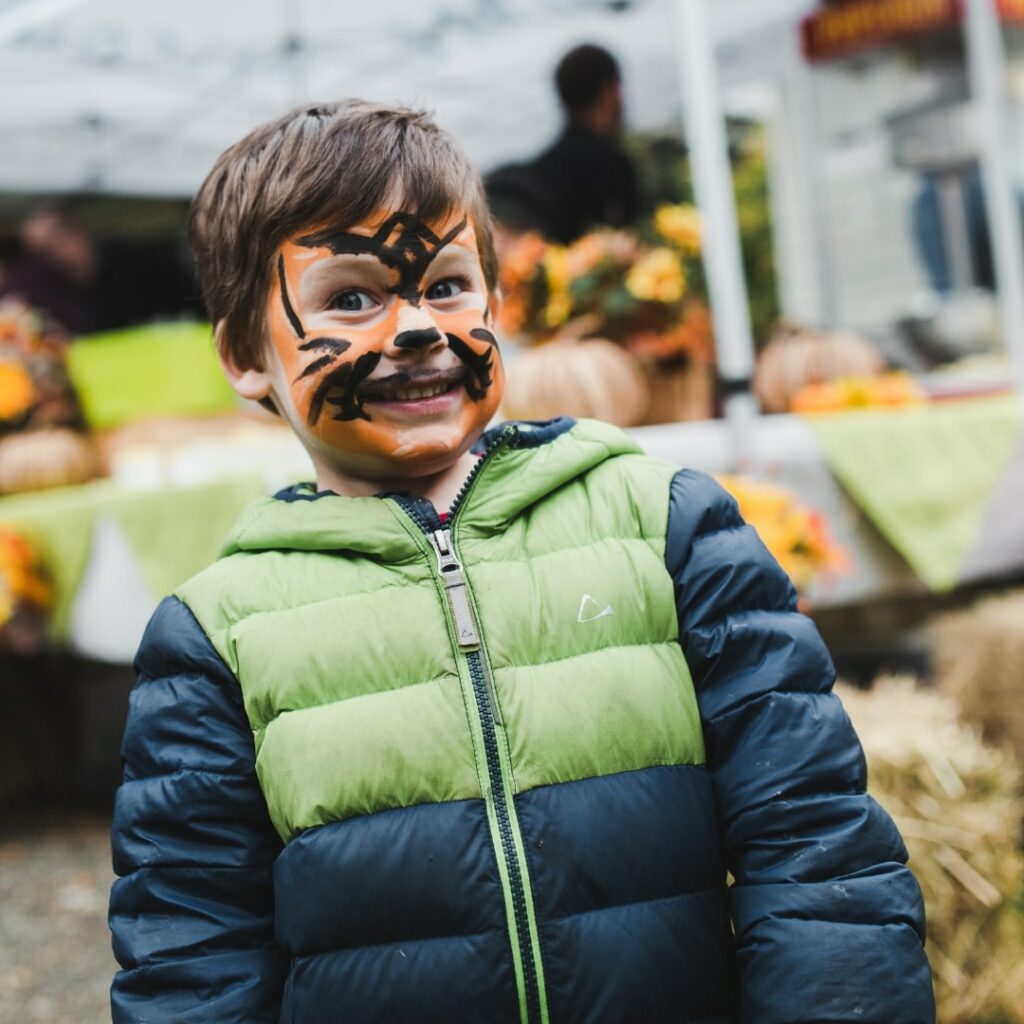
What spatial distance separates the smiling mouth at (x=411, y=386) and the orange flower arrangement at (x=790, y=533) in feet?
6.12

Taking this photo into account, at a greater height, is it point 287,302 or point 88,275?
point 88,275

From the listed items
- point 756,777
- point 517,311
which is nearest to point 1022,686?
point 517,311

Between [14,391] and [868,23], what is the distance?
5.29 metres

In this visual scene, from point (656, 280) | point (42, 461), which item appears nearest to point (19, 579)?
point (42, 461)

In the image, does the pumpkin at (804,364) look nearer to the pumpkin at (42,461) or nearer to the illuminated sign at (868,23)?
the illuminated sign at (868,23)

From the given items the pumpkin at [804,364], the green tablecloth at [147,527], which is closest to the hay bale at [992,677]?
the pumpkin at [804,364]

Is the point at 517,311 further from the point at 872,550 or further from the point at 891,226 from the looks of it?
the point at 891,226

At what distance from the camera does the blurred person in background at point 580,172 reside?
19.1 ft

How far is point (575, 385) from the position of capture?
4.34 m

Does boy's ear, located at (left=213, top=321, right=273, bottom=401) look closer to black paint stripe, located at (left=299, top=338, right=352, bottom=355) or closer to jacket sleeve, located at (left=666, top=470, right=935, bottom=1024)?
black paint stripe, located at (left=299, top=338, right=352, bottom=355)

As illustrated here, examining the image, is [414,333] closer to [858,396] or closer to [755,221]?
[858,396]

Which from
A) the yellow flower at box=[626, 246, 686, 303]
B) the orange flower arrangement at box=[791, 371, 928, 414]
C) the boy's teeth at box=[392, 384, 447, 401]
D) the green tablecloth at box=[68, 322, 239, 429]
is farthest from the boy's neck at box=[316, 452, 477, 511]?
the green tablecloth at box=[68, 322, 239, 429]

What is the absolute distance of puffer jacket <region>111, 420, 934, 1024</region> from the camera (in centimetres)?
133

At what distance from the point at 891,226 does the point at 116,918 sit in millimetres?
7231
